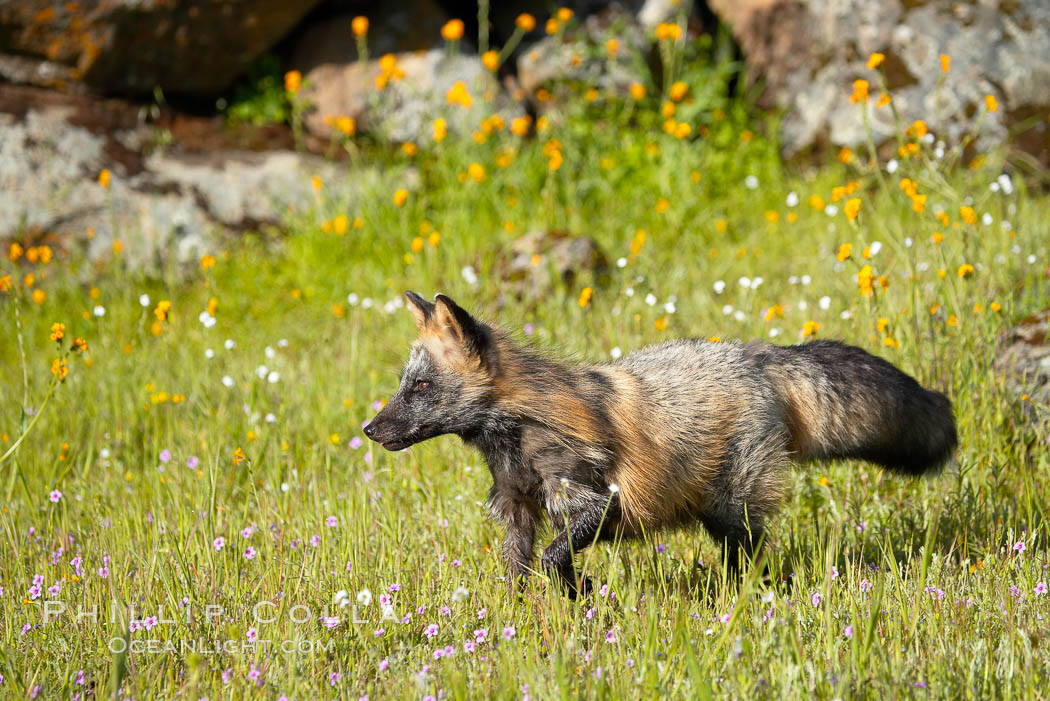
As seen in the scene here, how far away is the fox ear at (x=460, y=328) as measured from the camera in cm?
401

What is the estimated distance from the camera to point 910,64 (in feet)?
29.1

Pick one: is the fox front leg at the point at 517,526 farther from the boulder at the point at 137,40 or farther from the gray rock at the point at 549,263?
the boulder at the point at 137,40

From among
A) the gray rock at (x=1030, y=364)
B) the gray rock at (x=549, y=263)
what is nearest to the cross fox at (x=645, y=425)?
the gray rock at (x=1030, y=364)

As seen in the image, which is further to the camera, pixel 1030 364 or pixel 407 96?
pixel 407 96

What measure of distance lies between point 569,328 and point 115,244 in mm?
3731

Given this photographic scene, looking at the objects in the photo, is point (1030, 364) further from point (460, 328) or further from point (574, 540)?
point (460, 328)

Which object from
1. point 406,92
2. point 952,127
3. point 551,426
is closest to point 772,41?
point 952,127

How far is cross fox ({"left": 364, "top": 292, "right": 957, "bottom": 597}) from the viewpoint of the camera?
4.03m

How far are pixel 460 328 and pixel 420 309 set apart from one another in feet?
0.93

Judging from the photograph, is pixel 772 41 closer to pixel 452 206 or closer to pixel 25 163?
pixel 452 206

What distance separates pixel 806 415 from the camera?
435 cm

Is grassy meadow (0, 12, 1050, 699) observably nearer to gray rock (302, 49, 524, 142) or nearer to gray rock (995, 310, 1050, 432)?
gray rock (995, 310, 1050, 432)

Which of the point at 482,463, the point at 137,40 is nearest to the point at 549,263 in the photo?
the point at 482,463

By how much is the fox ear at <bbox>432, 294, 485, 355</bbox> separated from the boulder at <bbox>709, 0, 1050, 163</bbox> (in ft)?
20.1
